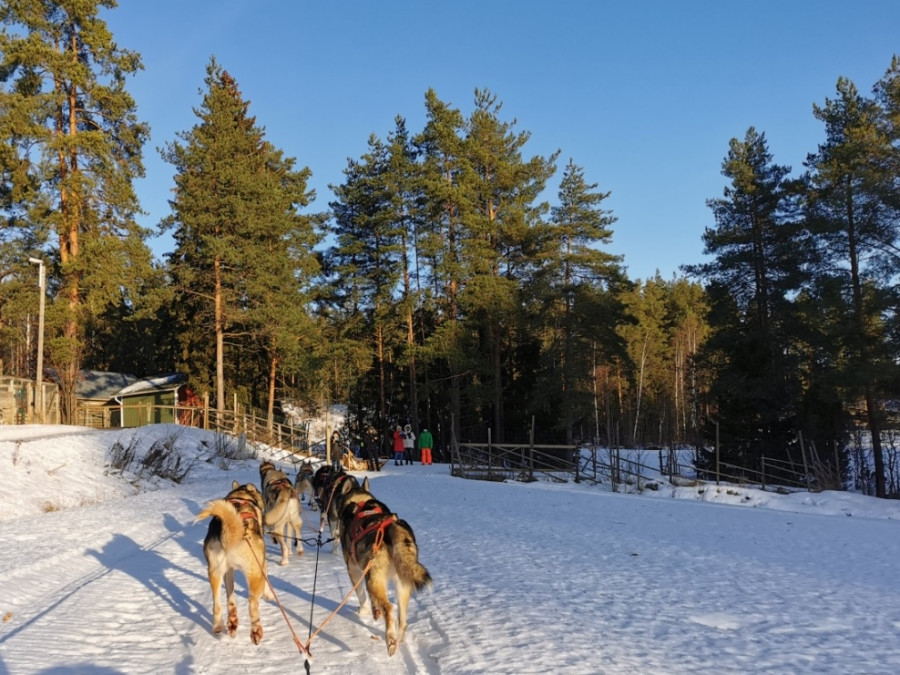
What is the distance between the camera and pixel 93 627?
532 cm

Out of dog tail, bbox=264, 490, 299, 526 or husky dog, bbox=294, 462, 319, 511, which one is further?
husky dog, bbox=294, 462, 319, 511

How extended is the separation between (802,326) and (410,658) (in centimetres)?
2750

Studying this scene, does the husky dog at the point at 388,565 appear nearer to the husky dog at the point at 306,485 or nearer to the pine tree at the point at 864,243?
the husky dog at the point at 306,485

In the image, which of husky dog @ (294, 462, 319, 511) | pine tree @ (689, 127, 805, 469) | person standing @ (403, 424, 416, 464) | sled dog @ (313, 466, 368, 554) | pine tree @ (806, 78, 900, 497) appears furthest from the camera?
person standing @ (403, 424, 416, 464)

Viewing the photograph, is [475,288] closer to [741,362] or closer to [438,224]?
[438,224]

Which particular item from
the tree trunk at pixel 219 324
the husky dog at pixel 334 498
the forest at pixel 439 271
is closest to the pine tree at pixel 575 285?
the forest at pixel 439 271

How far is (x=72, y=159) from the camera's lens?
27156 millimetres

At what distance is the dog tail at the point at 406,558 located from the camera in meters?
4.80

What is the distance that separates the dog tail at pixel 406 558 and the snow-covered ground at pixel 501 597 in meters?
0.51

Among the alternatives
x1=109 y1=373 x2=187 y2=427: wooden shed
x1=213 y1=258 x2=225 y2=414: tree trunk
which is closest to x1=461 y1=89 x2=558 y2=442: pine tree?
x1=213 y1=258 x2=225 y2=414: tree trunk

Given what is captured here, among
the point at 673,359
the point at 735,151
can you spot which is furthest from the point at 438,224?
the point at 673,359

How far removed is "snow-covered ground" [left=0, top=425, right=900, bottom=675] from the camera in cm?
457

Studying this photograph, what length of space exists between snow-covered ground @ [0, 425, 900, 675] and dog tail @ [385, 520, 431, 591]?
20.2 inches

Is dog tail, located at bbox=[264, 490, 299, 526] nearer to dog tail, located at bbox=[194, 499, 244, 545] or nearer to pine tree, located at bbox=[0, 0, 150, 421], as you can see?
dog tail, located at bbox=[194, 499, 244, 545]
